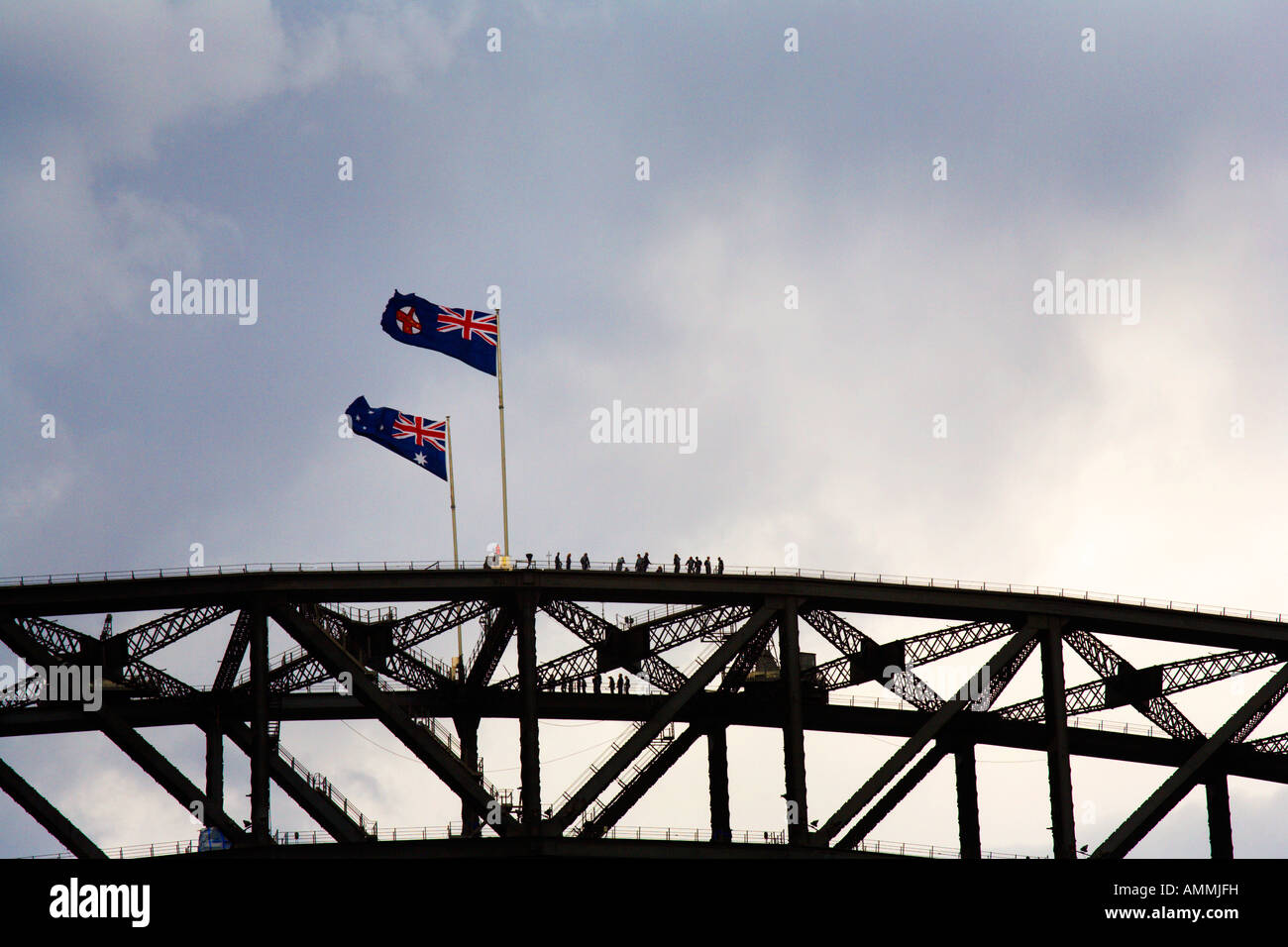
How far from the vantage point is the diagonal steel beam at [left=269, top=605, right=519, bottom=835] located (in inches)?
3258

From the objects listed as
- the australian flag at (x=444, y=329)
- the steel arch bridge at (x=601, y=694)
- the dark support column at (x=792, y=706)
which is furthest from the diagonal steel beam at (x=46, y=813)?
the dark support column at (x=792, y=706)

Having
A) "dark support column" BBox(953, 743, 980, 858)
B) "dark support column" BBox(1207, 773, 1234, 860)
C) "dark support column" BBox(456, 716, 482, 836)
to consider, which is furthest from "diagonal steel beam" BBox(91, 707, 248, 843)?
"dark support column" BBox(1207, 773, 1234, 860)

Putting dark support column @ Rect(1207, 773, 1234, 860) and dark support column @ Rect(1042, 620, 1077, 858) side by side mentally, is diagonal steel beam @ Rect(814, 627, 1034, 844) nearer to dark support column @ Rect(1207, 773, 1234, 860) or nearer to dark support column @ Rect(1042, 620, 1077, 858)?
dark support column @ Rect(1042, 620, 1077, 858)

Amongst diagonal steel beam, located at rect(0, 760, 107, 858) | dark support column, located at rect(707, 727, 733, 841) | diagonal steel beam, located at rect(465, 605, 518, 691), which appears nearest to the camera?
diagonal steel beam, located at rect(0, 760, 107, 858)

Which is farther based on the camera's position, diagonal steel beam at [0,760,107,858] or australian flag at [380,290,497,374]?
australian flag at [380,290,497,374]

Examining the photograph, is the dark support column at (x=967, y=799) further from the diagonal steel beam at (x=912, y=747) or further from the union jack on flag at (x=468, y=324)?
the union jack on flag at (x=468, y=324)

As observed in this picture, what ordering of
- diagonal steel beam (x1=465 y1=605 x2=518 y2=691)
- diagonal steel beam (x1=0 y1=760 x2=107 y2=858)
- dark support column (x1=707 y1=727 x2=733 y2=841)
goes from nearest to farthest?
diagonal steel beam (x1=0 y1=760 x2=107 y2=858) < diagonal steel beam (x1=465 y1=605 x2=518 y2=691) < dark support column (x1=707 y1=727 x2=733 y2=841)

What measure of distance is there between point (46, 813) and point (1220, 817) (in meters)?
51.9

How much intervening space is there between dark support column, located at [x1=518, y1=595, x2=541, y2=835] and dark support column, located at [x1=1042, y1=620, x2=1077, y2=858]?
73.1 feet

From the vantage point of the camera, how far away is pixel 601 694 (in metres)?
90.7

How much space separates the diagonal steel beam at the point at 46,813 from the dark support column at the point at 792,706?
2752 cm

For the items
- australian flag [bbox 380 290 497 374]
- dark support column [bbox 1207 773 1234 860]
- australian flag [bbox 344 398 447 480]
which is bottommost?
dark support column [bbox 1207 773 1234 860]

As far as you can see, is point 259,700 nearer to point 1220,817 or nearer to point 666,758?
point 666,758
